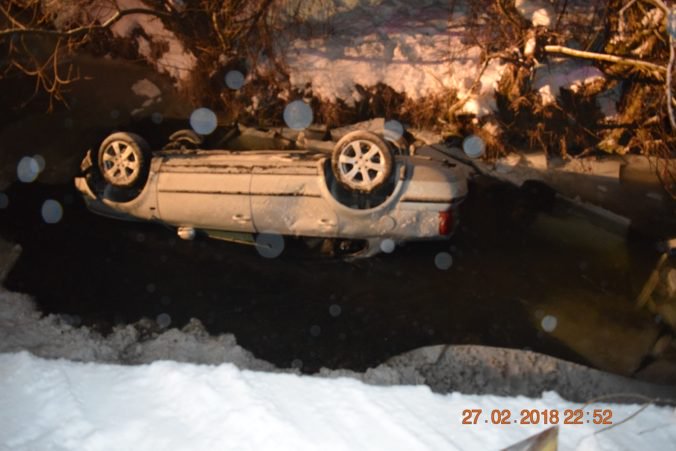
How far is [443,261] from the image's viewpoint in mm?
5617

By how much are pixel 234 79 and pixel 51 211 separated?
13.0 feet

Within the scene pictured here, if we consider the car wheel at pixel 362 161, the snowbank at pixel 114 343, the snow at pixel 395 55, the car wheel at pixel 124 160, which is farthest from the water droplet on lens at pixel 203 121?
the snowbank at pixel 114 343

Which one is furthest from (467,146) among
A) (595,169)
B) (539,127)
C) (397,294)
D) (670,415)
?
(670,415)

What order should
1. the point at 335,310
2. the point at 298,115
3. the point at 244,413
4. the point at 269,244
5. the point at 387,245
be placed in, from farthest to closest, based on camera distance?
1. the point at 298,115
2. the point at 269,244
3. the point at 387,245
4. the point at 335,310
5. the point at 244,413

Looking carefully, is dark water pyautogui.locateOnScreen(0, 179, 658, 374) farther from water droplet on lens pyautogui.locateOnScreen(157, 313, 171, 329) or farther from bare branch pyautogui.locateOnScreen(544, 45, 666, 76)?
bare branch pyautogui.locateOnScreen(544, 45, 666, 76)

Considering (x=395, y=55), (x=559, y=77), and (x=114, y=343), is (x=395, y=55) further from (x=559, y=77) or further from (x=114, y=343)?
(x=114, y=343)

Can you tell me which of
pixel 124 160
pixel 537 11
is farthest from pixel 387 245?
pixel 537 11

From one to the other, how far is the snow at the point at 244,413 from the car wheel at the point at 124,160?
2.35 metres

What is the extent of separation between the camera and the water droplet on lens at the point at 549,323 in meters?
4.88

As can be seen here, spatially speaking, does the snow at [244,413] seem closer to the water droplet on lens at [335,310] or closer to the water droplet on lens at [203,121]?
the water droplet on lens at [335,310]

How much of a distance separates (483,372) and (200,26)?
7659 millimetres

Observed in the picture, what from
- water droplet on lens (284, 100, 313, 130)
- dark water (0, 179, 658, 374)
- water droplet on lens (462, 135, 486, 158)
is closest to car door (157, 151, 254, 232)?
dark water (0, 179, 658, 374)
